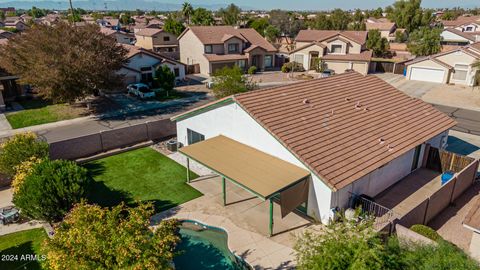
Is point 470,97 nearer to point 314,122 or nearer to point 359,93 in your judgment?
point 359,93

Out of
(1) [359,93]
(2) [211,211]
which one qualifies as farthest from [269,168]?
(1) [359,93]

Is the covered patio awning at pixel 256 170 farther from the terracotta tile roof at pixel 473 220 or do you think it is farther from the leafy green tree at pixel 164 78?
the leafy green tree at pixel 164 78

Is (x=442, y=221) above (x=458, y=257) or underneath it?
underneath

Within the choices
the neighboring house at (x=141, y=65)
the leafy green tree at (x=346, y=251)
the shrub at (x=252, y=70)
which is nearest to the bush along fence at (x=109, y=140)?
the leafy green tree at (x=346, y=251)

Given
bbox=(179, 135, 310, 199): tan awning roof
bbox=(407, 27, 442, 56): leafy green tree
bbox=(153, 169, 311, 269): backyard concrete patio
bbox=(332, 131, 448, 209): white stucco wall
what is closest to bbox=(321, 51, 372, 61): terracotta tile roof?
bbox=(407, 27, 442, 56): leafy green tree

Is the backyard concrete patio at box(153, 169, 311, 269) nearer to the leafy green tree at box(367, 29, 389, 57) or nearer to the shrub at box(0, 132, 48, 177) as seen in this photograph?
the shrub at box(0, 132, 48, 177)

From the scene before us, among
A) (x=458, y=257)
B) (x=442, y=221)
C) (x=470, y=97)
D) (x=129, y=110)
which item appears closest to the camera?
(x=458, y=257)
